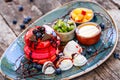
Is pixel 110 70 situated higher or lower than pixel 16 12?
lower

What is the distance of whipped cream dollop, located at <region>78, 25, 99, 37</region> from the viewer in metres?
2.15

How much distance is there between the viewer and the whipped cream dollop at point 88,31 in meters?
2.15

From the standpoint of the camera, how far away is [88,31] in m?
2.18

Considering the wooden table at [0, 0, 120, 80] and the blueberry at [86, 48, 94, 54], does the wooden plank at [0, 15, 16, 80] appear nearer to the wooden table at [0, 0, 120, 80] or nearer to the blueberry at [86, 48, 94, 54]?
the wooden table at [0, 0, 120, 80]

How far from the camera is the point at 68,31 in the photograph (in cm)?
217

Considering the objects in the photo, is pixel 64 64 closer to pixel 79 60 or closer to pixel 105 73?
pixel 79 60

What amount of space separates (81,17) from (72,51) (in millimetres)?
271

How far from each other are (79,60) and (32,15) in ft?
2.08

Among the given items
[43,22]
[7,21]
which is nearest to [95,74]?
[43,22]

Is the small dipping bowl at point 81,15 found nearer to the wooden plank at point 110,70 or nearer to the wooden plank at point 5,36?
the wooden plank at point 110,70

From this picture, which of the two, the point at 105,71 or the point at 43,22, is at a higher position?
the point at 43,22

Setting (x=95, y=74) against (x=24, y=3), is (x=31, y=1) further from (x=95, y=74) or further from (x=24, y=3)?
(x=95, y=74)

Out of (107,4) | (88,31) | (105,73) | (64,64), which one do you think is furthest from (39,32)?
(107,4)

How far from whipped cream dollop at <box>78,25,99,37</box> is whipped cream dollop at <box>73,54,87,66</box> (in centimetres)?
16
